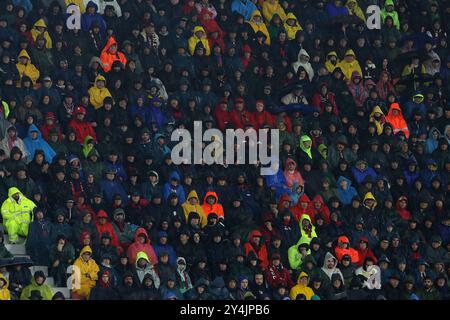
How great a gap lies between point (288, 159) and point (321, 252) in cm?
218

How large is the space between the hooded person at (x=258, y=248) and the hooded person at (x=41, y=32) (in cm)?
535

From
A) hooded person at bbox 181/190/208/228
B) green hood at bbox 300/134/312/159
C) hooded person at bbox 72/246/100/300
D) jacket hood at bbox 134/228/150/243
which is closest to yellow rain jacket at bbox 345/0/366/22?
green hood at bbox 300/134/312/159

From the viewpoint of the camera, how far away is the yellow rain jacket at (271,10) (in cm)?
3538

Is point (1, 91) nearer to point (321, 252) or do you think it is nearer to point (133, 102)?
point (133, 102)

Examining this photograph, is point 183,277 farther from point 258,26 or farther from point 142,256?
point 258,26

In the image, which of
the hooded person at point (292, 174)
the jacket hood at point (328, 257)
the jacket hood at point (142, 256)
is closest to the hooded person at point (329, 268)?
the jacket hood at point (328, 257)

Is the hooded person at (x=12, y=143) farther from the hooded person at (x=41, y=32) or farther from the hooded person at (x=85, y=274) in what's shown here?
the hooded person at (x=41, y=32)

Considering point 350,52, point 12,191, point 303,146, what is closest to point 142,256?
point 12,191

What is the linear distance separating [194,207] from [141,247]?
1.48 metres

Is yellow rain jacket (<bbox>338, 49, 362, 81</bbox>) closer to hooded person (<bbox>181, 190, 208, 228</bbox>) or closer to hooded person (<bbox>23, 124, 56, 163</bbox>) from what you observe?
hooded person (<bbox>181, 190, 208, 228</bbox>)

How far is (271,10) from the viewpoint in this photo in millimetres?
35469

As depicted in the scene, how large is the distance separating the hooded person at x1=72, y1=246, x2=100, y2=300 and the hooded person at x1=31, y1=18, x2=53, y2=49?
502 cm

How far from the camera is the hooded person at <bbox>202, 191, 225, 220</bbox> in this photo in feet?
102

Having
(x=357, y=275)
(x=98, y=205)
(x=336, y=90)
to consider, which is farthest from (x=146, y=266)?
(x=336, y=90)
